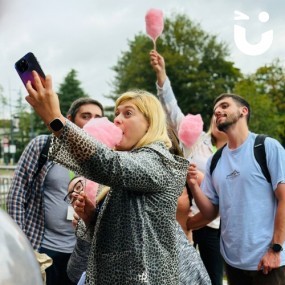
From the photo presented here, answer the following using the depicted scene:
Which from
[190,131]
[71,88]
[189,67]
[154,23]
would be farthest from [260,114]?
[71,88]

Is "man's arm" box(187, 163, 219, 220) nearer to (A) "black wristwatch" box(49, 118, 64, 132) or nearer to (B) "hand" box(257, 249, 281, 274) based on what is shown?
(B) "hand" box(257, 249, 281, 274)

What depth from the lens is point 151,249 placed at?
1.95 metres

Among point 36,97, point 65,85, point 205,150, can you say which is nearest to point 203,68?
point 65,85

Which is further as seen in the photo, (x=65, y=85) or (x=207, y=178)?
(x=65, y=85)

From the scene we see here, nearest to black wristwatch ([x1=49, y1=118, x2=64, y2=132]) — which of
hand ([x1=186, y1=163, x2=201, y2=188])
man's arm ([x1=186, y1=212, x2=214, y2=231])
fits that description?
hand ([x1=186, y1=163, x2=201, y2=188])

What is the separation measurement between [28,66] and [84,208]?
2.52 ft

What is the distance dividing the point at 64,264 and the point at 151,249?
1543mm

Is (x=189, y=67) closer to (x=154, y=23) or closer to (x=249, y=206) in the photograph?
(x=154, y=23)

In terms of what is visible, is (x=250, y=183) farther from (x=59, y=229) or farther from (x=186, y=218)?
(x=59, y=229)

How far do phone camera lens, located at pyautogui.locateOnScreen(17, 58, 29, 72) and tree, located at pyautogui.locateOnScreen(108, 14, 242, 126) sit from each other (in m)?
39.6

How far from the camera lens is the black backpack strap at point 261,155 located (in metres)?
3.04

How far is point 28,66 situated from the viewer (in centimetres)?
160

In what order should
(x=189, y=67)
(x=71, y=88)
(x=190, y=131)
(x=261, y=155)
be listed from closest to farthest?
(x=261, y=155)
(x=190, y=131)
(x=189, y=67)
(x=71, y=88)

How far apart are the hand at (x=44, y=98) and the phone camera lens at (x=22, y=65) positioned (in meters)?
0.03
